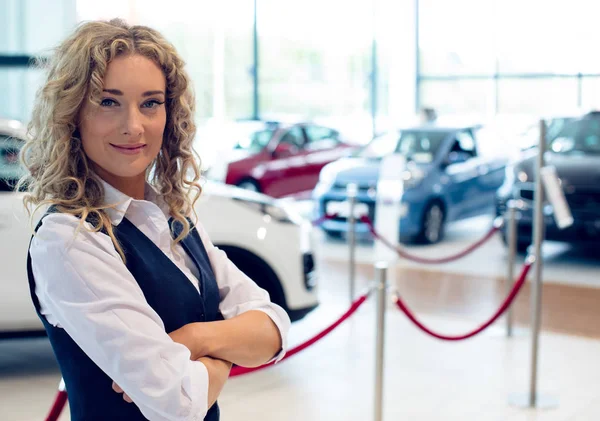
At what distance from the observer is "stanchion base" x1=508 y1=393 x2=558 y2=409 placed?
4930mm

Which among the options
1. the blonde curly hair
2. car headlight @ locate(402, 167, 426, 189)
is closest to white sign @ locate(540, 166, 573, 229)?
the blonde curly hair

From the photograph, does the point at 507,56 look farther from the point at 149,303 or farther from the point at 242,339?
the point at 149,303

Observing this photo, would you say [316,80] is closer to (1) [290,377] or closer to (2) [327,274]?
(2) [327,274]

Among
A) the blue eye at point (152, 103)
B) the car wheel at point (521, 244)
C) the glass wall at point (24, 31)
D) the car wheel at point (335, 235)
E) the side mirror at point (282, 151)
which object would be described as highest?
the glass wall at point (24, 31)

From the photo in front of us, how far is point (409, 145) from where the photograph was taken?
11156mm

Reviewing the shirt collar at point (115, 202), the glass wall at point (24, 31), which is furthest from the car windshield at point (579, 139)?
the shirt collar at point (115, 202)

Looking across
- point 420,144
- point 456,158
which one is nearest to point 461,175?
point 456,158

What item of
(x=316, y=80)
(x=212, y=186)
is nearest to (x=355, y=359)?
(x=212, y=186)

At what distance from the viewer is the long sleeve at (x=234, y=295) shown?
7.15 feet

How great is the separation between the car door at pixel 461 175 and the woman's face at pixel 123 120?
352 inches

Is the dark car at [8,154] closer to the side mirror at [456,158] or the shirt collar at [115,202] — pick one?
the shirt collar at [115,202]

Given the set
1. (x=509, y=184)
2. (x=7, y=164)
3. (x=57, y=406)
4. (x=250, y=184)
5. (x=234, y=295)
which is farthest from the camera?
(x=250, y=184)

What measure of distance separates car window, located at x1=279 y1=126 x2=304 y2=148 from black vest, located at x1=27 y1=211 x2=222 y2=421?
11.6 metres

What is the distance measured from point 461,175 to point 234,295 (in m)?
9.03
